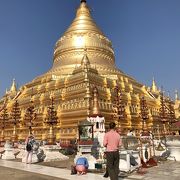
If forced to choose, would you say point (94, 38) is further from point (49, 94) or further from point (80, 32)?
point (49, 94)

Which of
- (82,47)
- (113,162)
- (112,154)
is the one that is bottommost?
(113,162)

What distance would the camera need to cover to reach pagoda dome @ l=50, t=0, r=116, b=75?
166 ft

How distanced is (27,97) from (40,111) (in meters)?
7.00

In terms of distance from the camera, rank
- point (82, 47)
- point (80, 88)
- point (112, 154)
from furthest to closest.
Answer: point (82, 47) < point (80, 88) < point (112, 154)

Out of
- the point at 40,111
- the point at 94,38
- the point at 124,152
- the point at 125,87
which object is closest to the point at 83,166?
the point at 124,152

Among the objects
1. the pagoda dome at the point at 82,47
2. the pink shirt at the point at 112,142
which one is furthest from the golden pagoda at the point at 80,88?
the pink shirt at the point at 112,142

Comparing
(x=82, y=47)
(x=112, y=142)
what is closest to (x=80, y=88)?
(x=82, y=47)

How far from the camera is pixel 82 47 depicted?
174 feet

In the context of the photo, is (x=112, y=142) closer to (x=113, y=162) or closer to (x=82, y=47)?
(x=113, y=162)

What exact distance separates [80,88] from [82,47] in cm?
1775

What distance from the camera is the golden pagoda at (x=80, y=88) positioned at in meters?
36.3

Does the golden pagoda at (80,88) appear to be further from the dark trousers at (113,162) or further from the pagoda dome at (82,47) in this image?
the dark trousers at (113,162)

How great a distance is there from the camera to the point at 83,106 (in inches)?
1380

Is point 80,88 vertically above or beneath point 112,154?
above
